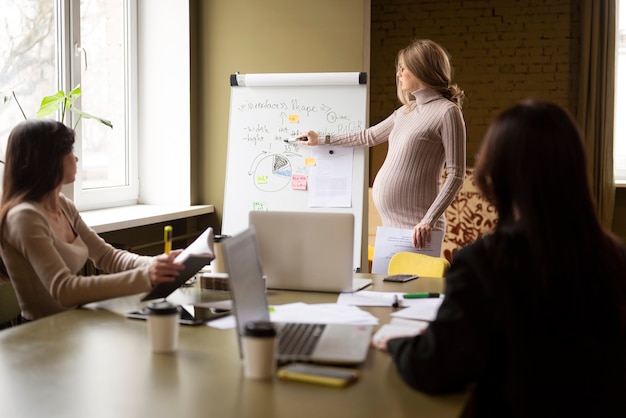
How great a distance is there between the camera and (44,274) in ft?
7.14

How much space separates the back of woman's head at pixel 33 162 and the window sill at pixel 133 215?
1.28 meters

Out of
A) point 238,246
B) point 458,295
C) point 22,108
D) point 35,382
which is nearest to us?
point 458,295

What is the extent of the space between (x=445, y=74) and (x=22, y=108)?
83.2 inches

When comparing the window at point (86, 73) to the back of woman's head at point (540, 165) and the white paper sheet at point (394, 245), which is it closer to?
the white paper sheet at point (394, 245)

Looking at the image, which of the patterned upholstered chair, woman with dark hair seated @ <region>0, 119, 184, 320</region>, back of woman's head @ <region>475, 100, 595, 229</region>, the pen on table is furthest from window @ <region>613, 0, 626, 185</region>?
back of woman's head @ <region>475, 100, 595, 229</region>

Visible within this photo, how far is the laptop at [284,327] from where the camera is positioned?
160 cm

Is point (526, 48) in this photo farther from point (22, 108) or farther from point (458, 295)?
point (458, 295)

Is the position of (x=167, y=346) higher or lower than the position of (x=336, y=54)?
lower

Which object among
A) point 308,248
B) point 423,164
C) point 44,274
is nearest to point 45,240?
point 44,274

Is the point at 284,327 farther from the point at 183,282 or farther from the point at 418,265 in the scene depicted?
the point at 418,265

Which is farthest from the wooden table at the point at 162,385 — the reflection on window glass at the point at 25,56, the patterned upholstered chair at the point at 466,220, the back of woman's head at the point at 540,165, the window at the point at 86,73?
the patterned upholstered chair at the point at 466,220

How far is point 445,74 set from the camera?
3.29 m

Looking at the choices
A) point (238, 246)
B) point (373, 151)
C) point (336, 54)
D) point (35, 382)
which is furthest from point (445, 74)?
point (373, 151)

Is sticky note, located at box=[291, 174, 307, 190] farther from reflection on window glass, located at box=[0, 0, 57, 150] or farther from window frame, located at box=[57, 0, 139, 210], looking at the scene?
reflection on window glass, located at box=[0, 0, 57, 150]
